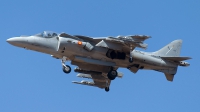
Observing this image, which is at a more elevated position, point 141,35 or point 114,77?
point 141,35

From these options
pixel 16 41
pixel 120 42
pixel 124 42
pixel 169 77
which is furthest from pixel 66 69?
pixel 169 77

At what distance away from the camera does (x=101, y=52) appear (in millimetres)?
37875

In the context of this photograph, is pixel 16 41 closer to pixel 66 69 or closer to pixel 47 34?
pixel 47 34

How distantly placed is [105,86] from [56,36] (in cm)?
791

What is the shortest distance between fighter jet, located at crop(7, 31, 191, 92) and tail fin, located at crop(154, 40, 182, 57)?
69 centimetres

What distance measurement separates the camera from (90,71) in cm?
4175

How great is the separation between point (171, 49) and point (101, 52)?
7.34 m

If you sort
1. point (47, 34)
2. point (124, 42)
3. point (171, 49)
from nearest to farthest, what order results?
point (124, 42), point (47, 34), point (171, 49)

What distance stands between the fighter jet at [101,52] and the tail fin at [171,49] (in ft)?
2.28

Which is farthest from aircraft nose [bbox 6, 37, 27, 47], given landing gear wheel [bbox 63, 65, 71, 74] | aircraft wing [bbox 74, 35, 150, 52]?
aircraft wing [bbox 74, 35, 150, 52]

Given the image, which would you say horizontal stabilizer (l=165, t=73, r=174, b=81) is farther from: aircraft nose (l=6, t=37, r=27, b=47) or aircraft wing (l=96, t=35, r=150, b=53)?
aircraft nose (l=6, t=37, r=27, b=47)

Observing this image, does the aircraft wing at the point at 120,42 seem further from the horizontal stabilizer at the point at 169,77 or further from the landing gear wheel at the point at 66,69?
the horizontal stabilizer at the point at 169,77

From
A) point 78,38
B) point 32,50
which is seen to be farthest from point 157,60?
point 32,50

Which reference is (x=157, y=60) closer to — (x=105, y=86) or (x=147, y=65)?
(x=147, y=65)
